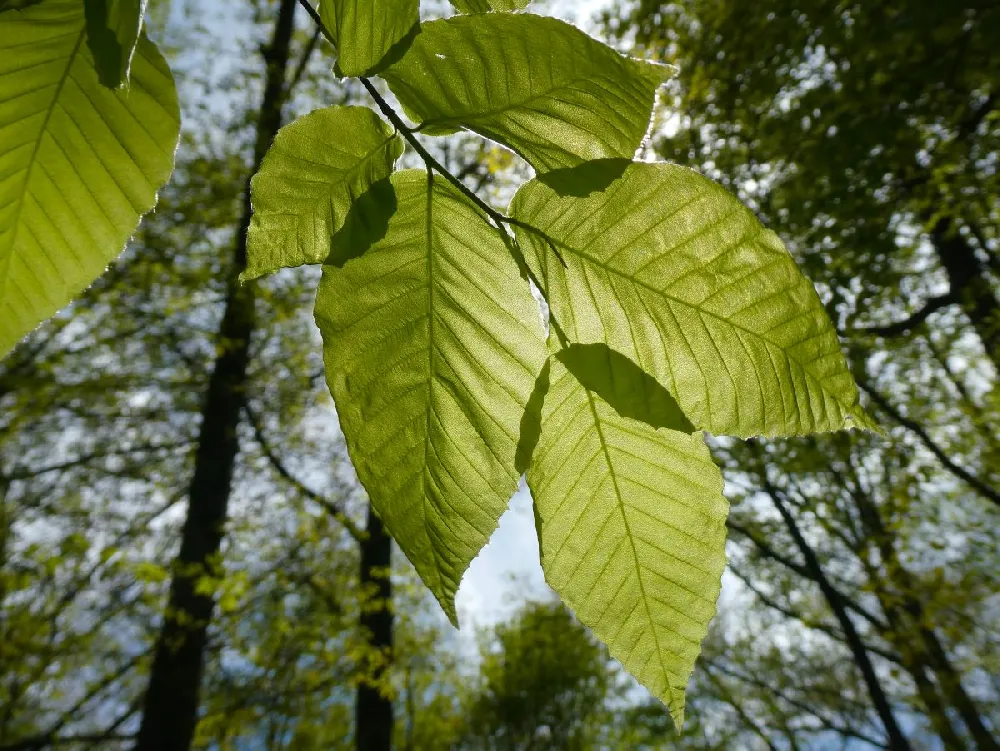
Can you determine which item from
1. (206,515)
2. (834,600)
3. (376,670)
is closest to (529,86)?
(206,515)

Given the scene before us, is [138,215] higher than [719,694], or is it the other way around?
[719,694]

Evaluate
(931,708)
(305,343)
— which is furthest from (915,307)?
(305,343)

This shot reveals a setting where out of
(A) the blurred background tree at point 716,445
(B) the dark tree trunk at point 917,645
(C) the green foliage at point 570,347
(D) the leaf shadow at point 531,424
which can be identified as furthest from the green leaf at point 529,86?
(B) the dark tree trunk at point 917,645

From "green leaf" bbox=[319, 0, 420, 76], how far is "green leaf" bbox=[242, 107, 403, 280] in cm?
4

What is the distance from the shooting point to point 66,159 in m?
0.27

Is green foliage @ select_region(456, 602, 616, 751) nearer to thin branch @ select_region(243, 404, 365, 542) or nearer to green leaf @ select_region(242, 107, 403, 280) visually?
thin branch @ select_region(243, 404, 365, 542)

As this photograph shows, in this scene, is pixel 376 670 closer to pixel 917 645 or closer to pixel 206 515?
pixel 206 515

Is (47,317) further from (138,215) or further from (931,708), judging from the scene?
A: (931,708)

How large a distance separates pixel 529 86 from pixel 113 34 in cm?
16

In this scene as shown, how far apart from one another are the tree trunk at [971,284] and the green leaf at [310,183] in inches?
188

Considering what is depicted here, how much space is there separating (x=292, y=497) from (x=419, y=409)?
631 centimetres

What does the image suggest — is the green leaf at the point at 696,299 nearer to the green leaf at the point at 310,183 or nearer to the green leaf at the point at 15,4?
the green leaf at the point at 310,183

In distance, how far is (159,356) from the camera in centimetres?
552

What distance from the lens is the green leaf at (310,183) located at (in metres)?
0.28
